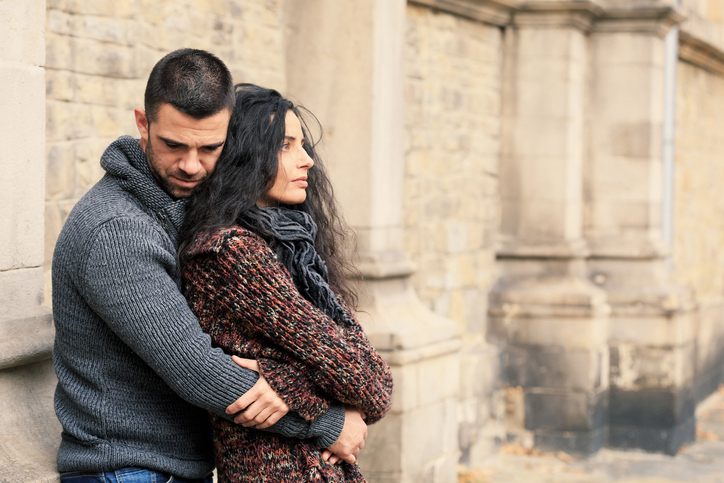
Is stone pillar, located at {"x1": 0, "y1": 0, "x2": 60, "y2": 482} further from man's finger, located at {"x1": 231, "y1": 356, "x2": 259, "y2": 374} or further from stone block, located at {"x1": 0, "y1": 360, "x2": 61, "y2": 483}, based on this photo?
man's finger, located at {"x1": 231, "y1": 356, "x2": 259, "y2": 374}

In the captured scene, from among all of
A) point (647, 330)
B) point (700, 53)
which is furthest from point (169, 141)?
point (700, 53)

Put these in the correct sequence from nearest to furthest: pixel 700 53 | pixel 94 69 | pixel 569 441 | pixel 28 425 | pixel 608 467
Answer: pixel 28 425
pixel 94 69
pixel 608 467
pixel 569 441
pixel 700 53

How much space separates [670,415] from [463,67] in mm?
3300

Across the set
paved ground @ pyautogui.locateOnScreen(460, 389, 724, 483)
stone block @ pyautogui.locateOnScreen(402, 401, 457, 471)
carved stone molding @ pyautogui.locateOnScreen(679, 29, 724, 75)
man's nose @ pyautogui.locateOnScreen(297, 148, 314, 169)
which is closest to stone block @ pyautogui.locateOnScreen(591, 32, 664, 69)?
carved stone molding @ pyautogui.locateOnScreen(679, 29, 724, 75)

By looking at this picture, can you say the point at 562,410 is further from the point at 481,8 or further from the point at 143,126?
the point at 143,126

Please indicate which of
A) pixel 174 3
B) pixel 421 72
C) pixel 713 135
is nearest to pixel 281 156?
pixel 174 3

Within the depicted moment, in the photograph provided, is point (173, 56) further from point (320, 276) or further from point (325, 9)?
point (325, 9)

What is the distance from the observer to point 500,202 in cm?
708

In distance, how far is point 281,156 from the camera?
215cm

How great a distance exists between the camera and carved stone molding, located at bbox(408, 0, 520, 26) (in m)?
6.00

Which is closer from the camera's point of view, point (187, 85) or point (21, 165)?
point (187, 85)

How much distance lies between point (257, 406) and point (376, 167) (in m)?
3.03

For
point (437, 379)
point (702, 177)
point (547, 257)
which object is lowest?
point (437, 379)

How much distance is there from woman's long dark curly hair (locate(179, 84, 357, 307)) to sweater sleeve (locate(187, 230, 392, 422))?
0.08 metres
